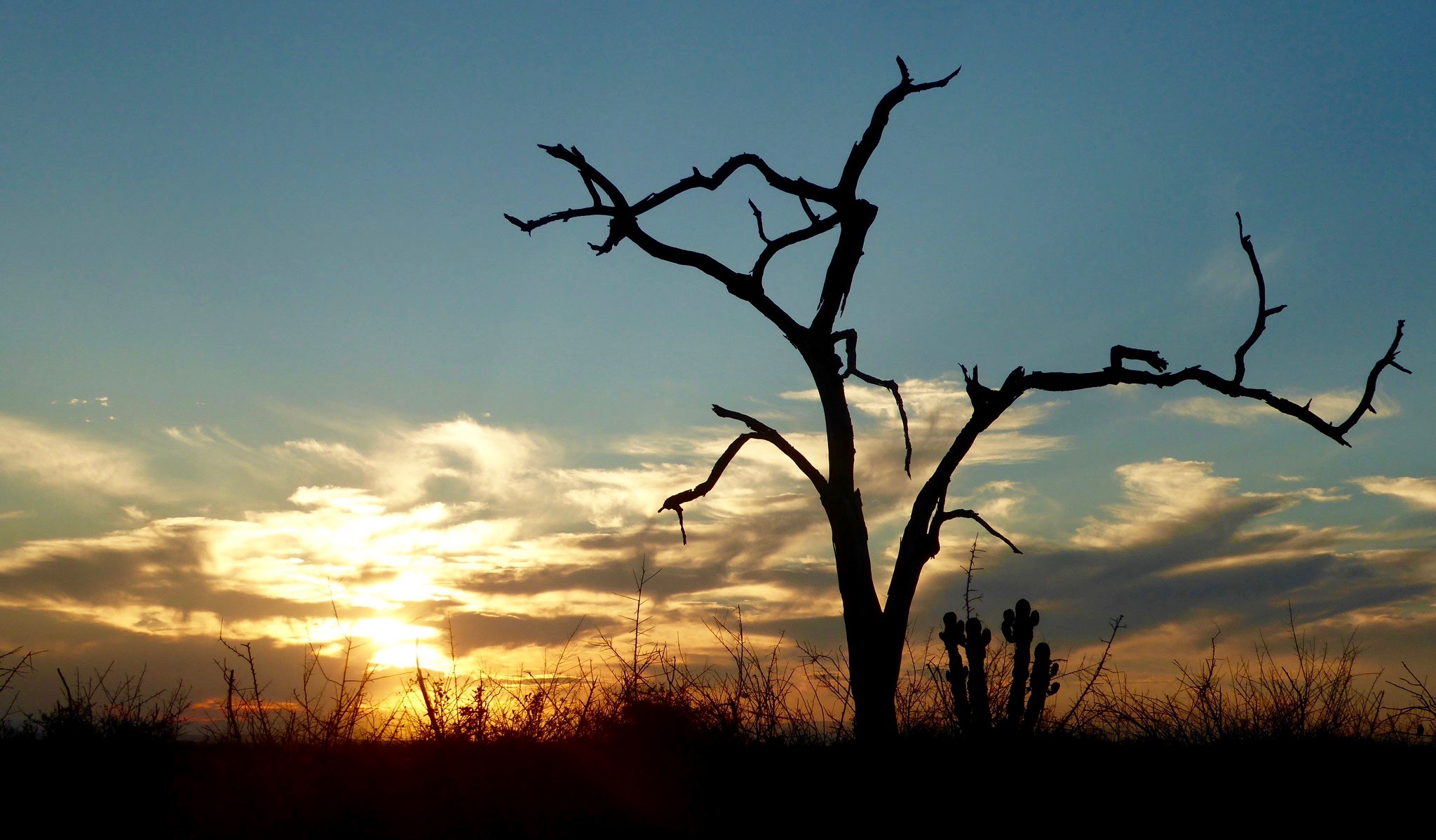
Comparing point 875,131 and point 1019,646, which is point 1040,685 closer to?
point 1019,646

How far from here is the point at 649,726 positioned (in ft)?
23.9

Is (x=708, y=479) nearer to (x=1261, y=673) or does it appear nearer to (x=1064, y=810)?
(x=1064, y=810)

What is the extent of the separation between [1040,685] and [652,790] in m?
4.31

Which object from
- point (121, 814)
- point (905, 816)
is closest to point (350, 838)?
point (121, 814)

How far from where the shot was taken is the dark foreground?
5859 millimetres

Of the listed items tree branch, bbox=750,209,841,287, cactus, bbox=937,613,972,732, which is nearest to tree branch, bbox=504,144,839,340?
tree branch, bbox=750,209,841,287

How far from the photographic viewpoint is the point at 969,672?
944 centimetres

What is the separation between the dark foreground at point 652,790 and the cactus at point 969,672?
156cm

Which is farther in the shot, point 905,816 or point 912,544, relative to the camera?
point 912,544

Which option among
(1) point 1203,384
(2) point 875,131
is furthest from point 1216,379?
(2) point 875,131

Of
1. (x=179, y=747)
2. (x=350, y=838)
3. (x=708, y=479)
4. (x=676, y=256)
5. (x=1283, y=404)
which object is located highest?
(x=676, y=256)

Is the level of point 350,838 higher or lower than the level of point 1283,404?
lower

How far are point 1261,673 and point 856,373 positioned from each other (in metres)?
5.10

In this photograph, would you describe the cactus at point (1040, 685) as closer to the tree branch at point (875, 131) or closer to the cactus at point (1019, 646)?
the cactus at point (1019, 646)
